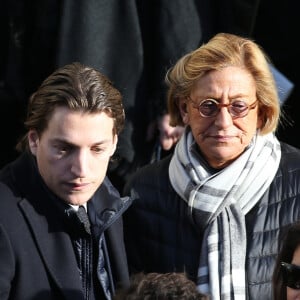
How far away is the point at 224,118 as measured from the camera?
3.42 metres

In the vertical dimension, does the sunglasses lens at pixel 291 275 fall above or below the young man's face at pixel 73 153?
below

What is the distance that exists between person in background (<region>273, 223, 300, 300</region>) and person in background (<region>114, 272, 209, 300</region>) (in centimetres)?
34

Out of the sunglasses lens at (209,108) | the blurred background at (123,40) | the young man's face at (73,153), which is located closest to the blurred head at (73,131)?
the young man's face at (73,153)

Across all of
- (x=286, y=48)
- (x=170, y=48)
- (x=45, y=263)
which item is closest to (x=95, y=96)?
(x=45, y=263)

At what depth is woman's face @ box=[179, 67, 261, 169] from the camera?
3.43 metres

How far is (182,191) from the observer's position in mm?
3520

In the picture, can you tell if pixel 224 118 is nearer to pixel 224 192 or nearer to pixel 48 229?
pixel 224 192

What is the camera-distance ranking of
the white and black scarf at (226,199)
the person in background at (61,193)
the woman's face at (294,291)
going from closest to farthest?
the woman's face at (294,291)
the person in background at (61,193)
the white and black scarf at (226,199)

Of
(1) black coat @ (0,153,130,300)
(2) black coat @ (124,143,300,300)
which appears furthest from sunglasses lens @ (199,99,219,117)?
Result: (1) black coat @ (0,153,130,300)

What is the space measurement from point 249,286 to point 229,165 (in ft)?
1.36

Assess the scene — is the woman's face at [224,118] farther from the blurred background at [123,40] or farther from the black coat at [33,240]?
the blurred background at [123,40]

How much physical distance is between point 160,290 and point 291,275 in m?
0.47

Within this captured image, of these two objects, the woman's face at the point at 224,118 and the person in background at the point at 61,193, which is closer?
the person in background at the point at 61,193

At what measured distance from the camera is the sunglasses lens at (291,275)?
2.87 m
